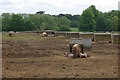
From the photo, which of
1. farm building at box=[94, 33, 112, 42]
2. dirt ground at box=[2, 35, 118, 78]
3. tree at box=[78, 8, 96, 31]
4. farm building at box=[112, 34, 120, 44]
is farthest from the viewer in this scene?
tree at box=[78, 8, 96, 31]

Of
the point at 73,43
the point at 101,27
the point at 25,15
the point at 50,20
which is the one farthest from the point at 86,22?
the point at 73,43

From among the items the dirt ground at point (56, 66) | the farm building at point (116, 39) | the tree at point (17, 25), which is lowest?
the dirt ground at point (56, 66)

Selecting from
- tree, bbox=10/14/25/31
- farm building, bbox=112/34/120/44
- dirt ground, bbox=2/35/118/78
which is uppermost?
tree, bbox=10/14/25/31

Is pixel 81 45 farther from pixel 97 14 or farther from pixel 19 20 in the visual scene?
pixel 97 14

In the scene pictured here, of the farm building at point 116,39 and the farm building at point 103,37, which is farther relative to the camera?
the farm building at point 103,37

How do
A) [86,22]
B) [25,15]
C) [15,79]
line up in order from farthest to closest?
[25,15] < [86,22] < [15,79]

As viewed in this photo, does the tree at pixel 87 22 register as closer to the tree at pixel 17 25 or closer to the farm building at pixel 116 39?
the tree at pixel 17 25

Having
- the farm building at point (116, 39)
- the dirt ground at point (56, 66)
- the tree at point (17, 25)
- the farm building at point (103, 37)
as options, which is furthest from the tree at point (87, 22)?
the dirt ground at point (56, 66)

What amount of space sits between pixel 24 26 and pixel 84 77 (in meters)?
114

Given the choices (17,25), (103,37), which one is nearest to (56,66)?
(103,37)

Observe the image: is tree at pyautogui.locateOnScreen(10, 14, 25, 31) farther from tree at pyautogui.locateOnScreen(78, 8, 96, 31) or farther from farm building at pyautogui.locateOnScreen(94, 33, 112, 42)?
farm building at pyautogui.locateOnScreen(94, 33, 112, 42)

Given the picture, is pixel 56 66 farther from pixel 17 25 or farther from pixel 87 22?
pixel 17 25

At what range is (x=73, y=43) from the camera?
60.3 feet

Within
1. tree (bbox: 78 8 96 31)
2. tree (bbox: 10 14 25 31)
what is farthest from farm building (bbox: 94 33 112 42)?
tree (bbox: 10 14 25 31)
